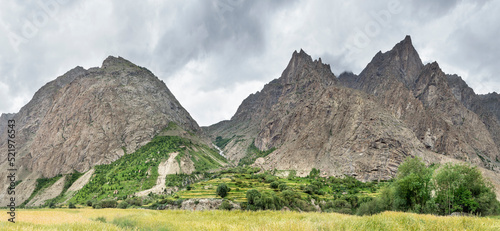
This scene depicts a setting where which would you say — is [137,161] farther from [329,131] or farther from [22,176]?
[329,131]

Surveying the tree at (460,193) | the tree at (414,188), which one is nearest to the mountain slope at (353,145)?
the tree at (414,188)

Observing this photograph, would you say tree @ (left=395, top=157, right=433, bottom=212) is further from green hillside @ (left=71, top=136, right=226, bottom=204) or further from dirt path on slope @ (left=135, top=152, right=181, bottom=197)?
green hillside @ (left=71, top=136, right=226, bottom=204)

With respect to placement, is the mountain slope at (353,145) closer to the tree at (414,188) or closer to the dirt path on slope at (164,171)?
the dirt path on slope at (164,171)

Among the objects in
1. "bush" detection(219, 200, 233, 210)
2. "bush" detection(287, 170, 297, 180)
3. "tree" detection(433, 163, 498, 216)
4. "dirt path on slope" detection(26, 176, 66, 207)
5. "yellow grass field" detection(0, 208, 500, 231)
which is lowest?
"dirt path on slope" detection(26, 176, 66, 207)

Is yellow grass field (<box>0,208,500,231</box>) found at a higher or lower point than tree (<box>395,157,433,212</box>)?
higher

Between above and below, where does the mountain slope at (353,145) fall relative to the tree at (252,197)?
above

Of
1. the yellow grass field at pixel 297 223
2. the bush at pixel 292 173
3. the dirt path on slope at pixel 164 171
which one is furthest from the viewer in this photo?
the bush at pixel 292 173

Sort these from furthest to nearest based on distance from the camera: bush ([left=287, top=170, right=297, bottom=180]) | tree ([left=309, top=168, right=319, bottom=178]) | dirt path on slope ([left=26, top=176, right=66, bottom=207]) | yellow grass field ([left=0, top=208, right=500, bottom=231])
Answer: dirt path on slope ([left=26, top=176, right=66, bottom=207]), bush ([left=287, top=170, right=297, bottom=180]), tree ([left=309, top=168, right=319, bottom=178]), yellow grass field ([left=0, top=208, right=500, bottom=231])

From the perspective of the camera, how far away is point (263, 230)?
7152 mm

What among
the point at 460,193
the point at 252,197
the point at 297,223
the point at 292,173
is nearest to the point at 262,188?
the point at 252,197

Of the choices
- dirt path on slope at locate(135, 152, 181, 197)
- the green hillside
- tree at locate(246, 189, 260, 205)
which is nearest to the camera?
tree at locate(246, 189, 260, 205)

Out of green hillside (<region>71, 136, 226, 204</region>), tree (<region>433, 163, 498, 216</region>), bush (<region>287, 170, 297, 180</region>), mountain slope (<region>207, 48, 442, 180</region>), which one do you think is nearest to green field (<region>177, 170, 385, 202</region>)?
bush (<region>287, 170, 297, 180</region>)

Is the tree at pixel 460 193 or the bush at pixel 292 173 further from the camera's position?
the bush at pixel 292 173

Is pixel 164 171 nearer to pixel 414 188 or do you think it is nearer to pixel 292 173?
pixel 292 173
